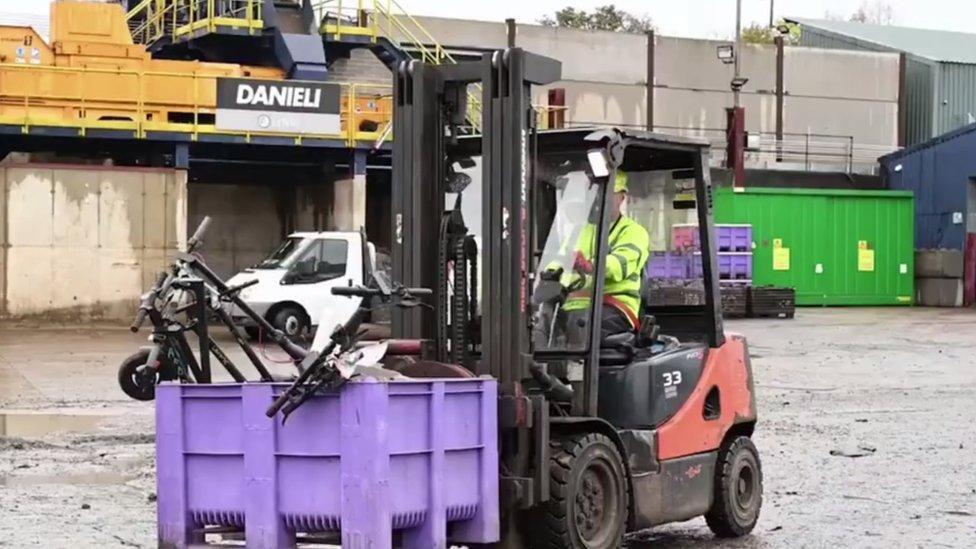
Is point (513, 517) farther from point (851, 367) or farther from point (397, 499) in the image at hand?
point (851, 367)

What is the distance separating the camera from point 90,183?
27.9 metres

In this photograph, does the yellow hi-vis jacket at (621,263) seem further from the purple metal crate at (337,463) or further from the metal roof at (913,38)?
the metal roof at (913,38)

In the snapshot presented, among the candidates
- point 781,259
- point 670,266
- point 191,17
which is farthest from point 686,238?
point 781,259

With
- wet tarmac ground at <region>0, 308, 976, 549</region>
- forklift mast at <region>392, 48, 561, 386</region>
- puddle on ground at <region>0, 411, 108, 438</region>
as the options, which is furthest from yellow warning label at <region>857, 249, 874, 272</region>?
forklift mast at <region>392, 48, 561, 386</region>

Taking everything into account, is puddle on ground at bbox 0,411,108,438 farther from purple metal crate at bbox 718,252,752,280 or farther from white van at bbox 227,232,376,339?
purple metal crate at bbox 718,252,752,280

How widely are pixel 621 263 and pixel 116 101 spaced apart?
889 inches

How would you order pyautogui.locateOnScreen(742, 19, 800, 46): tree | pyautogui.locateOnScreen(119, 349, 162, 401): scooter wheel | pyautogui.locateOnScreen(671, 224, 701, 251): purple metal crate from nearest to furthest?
1. pyautogui.locateOnScreen(671, 224, 701, 251): purple metal crate
2. pyautogui.locateOnScreen(119, 349, 162, 401): scooter wheel
3. pyautogui.locateOnScreen(742, 19, 800, 46): tree

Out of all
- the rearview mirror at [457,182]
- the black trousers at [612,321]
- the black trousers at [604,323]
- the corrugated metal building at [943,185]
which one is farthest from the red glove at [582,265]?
the corrugated metal building at [943,185]

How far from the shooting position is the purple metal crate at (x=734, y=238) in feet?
115

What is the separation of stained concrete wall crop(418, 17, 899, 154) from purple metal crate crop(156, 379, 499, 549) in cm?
3784

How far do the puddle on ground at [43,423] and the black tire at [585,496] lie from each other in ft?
24.2

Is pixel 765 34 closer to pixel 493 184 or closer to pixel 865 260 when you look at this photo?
pixel 865 260

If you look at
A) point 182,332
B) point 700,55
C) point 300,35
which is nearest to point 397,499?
point 182,332

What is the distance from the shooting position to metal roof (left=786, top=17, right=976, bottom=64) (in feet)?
164
